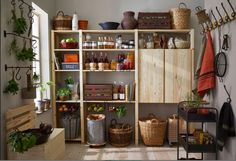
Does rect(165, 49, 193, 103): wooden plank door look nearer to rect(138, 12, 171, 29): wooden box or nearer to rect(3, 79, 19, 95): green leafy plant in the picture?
rect(138, 12, 171, 29): wooden box

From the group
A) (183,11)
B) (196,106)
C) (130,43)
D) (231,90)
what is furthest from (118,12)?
(231,90)

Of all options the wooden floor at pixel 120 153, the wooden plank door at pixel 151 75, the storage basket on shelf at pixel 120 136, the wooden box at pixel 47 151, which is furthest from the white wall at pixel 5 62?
the wooden plank door at pixel 151 75

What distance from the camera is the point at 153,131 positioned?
4.39 m

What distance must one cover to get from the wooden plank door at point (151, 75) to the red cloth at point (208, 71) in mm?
1219

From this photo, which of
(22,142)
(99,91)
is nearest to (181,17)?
(99,91)

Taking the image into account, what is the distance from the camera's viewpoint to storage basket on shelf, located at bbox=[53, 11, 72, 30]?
460 cm

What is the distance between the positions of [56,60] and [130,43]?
1.30 m

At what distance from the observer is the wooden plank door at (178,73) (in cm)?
448

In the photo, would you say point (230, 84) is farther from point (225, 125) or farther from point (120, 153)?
point (120, 153)

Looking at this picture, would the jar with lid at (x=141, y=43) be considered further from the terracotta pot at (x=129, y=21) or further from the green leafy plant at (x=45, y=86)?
the green leafy plant at (x=45, y=86)

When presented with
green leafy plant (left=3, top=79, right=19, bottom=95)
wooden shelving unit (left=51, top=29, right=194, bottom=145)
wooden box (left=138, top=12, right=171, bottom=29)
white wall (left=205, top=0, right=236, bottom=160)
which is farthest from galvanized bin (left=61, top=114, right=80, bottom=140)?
white wall (left=205, top=0, right=236, bottom=160)

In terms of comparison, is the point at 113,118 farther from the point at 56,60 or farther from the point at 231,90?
the point at 231,90

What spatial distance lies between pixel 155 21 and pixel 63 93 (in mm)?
1962

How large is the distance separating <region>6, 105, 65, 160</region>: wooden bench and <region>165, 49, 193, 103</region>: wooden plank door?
Answer: 6.82 ft
